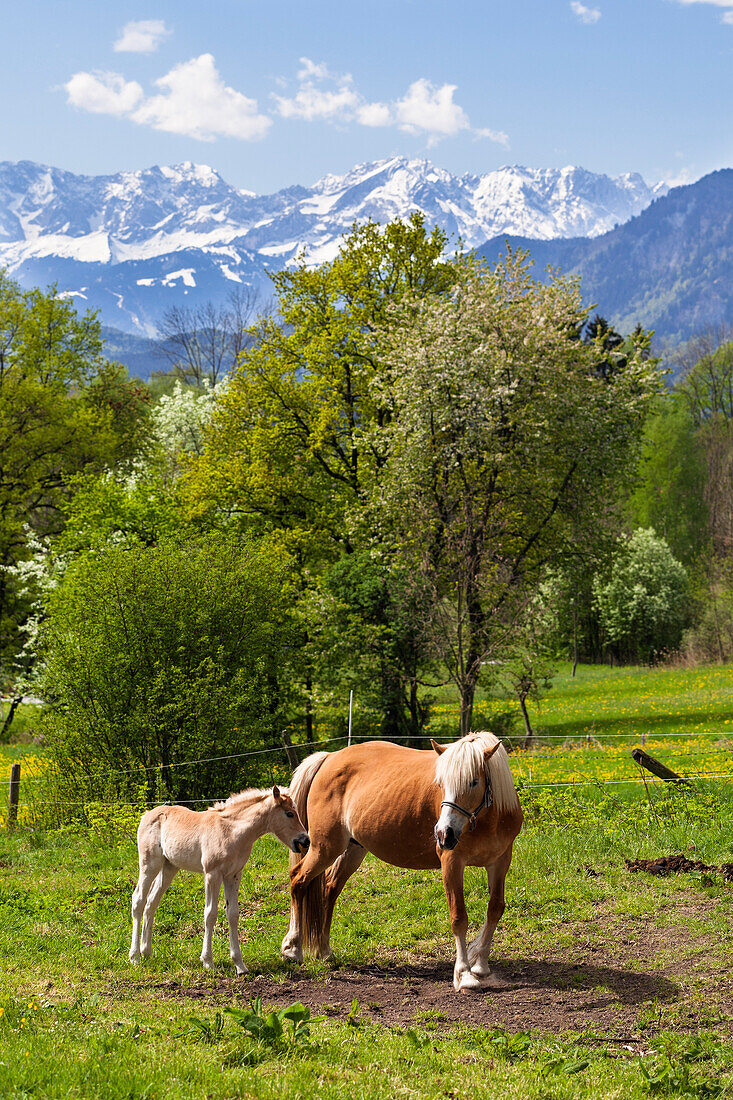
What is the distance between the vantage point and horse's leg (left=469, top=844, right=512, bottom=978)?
7426 mm

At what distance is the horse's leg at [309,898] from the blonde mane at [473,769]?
1.45 m

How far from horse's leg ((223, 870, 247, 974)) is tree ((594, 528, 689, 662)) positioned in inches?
1891

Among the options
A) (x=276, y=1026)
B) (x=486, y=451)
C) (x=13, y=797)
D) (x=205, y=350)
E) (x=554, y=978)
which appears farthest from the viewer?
(x=205, y=350)

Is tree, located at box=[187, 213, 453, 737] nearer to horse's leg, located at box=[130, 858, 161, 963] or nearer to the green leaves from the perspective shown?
horse's leg, located at box=[130, 858, 161, 963]

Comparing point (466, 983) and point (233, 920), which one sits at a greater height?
point (233, 920)

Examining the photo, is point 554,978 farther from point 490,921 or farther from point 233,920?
point 233,920

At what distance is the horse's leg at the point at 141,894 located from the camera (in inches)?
322

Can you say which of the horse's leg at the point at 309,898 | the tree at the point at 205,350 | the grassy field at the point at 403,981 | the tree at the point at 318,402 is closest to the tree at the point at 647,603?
the tree at the point at 205,350

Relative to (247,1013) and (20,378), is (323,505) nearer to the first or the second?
(20,378)

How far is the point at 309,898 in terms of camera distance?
8250 millimetres

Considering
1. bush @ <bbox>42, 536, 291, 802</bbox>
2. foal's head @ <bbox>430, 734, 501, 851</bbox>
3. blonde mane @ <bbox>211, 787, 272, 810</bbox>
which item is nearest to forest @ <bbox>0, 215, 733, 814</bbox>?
bush @ <bbox>42, 536, 291, 802</bbox>

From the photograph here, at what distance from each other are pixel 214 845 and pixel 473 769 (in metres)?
2.50

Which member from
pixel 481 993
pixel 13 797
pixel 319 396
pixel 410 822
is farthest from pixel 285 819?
pixel 319 396

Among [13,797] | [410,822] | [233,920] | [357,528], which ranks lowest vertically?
[13,797]
